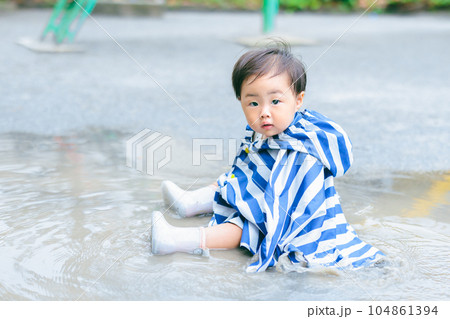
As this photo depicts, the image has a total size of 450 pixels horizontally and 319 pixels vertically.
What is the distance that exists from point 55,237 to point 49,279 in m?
0.34

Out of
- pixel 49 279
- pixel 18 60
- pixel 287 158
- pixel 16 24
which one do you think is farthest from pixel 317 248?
pixel 16 24

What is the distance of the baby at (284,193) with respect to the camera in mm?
1955

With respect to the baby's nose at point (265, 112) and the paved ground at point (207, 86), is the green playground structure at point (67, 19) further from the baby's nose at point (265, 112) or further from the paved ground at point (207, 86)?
the baby's nose at point (265, 112)

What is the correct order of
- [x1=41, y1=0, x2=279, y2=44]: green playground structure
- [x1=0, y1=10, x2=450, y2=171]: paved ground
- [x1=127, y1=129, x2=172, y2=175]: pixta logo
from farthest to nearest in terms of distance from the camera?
[x1=41, y1=0, x2=279, y2=44]: green playground structure
[x1=0, y1=10, x2=450, y2=171]: paved ground
[x1=127, y1=129, x2=172, y2=175]: pixta logo

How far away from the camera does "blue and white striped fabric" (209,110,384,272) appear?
1.94m

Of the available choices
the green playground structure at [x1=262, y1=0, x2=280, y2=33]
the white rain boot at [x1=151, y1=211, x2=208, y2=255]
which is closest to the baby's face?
the white rain boot at [x1=151, y1=211, x2=208, y2=255]

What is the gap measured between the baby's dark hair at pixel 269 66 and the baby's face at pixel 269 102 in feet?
0.06

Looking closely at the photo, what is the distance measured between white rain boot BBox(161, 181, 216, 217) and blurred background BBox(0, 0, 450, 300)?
0.05 meters

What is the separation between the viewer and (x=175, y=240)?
77.9 inches

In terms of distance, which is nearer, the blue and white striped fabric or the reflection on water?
the reflection on water

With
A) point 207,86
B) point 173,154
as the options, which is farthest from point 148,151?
point 207,86
